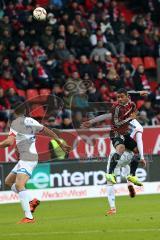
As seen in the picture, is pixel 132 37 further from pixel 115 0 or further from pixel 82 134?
pixel 82 134

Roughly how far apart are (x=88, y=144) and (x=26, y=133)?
8.83 m

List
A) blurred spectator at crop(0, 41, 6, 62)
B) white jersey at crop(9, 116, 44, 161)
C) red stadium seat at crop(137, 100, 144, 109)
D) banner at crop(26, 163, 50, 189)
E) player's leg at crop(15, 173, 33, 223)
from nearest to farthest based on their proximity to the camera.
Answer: player's leg at crop(15, 173, 33, 223), white jersey at crop(9, 116, 44, 161), banner at crop(26, 163, 50, 189), blurred spectator at crop(0, 41, 6, 62), red stadium seat at crop(137, 100, 144, 109)

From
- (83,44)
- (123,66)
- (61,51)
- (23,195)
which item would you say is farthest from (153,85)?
(23,195)

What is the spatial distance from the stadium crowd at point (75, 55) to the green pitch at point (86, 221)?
4.59 metres

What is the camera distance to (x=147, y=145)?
26609 millimetres

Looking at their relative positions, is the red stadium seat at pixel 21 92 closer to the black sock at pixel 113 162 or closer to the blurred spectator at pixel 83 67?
the blurred spectator at pixel 83 67

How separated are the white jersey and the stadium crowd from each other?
8067 mm

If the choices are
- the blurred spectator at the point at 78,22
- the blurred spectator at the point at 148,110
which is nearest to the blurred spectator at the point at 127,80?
the blurred spectator at the point at 148,110

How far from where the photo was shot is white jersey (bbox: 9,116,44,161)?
1689 cm

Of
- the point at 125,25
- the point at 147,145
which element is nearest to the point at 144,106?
the point at 147,145

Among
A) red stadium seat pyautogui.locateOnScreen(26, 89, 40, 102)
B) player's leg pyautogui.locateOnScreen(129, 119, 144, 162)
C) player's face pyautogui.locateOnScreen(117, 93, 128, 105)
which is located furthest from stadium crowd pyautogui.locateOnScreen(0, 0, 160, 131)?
player's face pyautogui.locateOnScreen(117, 93, 128, 105)

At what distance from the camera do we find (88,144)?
2578 cm

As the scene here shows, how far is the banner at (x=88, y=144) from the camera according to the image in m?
25.0

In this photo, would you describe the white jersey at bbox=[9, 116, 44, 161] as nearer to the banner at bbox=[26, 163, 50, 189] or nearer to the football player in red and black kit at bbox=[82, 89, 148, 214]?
the football player in red and black kit at bbox=[82, 89, 148, 214]
